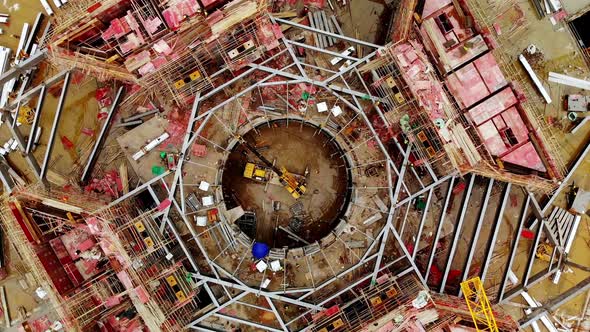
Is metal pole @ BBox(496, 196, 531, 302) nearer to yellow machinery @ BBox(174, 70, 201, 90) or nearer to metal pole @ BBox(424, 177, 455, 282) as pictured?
metal pole @ BBox(424, 177, 455, 282)

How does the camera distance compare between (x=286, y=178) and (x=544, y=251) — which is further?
(x=544, y=251)

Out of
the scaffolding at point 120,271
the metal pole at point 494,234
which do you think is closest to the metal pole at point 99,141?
the scaffolding at point 120,271

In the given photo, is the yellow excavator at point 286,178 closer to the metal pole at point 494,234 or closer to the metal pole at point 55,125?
the metal pole at point 55,125

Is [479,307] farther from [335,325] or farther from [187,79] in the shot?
[187,79]

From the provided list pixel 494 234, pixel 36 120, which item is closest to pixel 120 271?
pixel 36 120

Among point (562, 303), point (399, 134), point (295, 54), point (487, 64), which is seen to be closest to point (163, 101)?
point (295, 54)

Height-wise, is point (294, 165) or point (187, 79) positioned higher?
point (187, 79)
